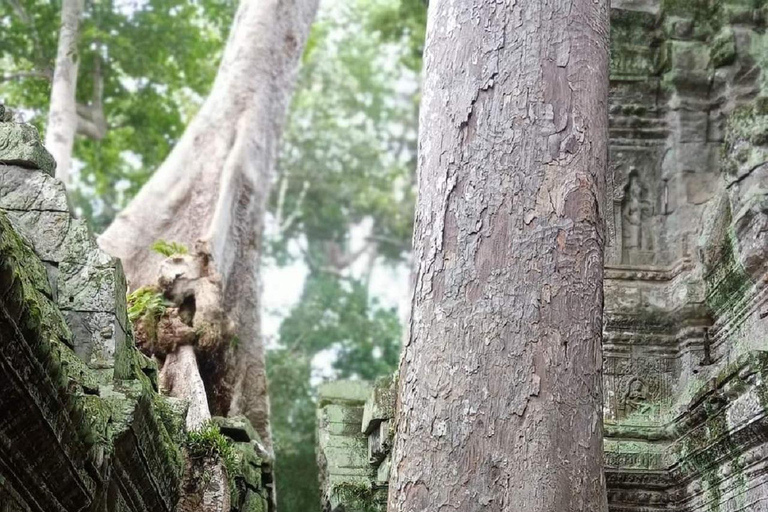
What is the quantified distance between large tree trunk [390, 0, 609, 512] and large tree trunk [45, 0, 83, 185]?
23.6 ft

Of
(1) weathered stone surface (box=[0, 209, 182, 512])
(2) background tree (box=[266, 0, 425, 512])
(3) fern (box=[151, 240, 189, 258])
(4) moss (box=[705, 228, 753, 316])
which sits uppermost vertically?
(2) background tree (box=[266, 0, 425, 512])

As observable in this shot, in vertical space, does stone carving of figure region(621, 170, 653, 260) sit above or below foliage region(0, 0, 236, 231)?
below

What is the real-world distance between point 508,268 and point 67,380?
131cm

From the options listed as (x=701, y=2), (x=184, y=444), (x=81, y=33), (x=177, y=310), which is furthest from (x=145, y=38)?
(x=184, y=444)

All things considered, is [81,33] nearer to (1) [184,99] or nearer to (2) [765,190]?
(1) [184,99]

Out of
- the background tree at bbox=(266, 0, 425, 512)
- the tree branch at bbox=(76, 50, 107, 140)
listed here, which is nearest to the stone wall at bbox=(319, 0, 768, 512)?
the tree branch at bbox=(76, 50, 107, 140)

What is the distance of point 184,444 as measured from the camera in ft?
15.4

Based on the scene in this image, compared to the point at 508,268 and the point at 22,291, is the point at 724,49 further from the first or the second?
the point at 22,291

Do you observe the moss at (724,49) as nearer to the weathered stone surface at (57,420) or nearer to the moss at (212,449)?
the moss at (212,449)

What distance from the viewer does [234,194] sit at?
989cm

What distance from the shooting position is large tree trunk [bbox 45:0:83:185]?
1027 cm

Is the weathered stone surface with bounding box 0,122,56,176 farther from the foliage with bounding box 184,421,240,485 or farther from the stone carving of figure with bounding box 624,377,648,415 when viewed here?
the stone carving of figure with bounding box 624,377,648,415

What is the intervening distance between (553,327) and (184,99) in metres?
13.6

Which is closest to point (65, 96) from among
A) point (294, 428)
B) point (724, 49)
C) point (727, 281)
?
point (294, 428)
